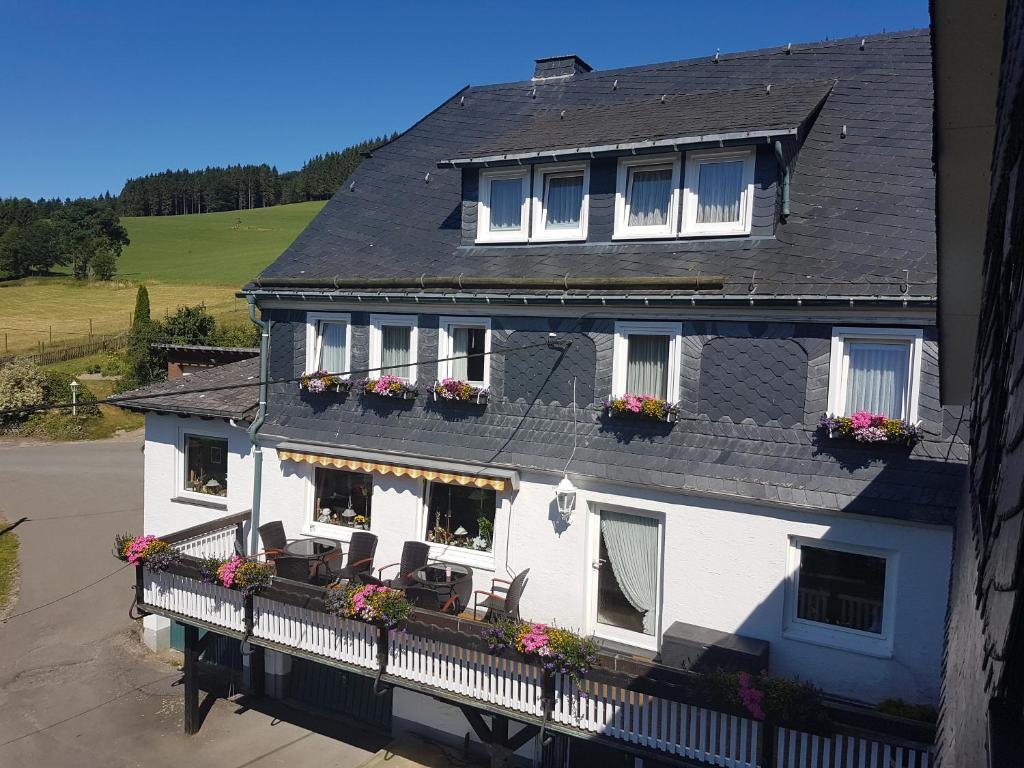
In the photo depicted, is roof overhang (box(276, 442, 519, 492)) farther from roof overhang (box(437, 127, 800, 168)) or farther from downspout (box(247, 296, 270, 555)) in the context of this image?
roof overhang (box(437, 127, 800, 168))

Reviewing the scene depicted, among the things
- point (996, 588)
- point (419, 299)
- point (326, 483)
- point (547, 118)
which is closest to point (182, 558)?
point (326, 483)

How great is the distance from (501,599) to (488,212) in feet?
22.6

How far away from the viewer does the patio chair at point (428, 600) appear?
12.1 meters

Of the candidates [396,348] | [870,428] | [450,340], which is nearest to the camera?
[870,428]

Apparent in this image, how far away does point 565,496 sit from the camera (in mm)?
11820

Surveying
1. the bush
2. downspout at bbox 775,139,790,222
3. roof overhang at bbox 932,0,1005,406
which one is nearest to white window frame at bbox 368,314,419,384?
downspout at bbox 775,139,790,222

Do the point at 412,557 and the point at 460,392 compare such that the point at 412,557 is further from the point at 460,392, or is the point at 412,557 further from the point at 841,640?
the point at 841,640

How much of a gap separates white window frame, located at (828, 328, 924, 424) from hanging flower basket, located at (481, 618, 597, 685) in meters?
4.61

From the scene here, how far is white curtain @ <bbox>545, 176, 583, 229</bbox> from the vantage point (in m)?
13.2

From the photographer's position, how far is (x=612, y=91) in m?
16.0

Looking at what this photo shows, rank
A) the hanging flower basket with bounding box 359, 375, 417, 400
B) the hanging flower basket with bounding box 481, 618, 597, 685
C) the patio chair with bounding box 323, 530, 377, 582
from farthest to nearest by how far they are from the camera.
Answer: the patio chair with bounding box 323, 530, 377, 582, the hanging flower basket with bounding box 359, 375, 417, 400, the hanging flower basket with bounding box 481, 618, 597, 685

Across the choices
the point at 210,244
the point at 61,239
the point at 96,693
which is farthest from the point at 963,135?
the point at 61,239

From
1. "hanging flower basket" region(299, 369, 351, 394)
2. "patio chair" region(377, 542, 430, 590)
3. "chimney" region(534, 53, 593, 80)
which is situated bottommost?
"patio chair" region(377, 542, 430, 590)

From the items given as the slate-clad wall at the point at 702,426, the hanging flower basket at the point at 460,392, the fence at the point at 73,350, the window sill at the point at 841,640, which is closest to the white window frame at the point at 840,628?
the window sill at the point at 841,640
